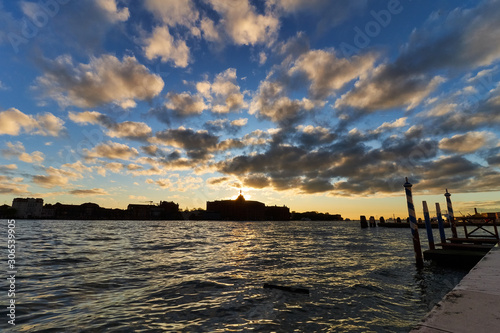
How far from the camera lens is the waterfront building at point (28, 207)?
173 meters

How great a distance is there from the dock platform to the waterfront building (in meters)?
232

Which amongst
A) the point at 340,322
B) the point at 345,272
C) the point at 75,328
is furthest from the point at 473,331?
the point at 345,272

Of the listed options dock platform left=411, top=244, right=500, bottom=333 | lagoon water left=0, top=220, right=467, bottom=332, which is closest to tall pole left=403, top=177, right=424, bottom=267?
lagoon water left=0, top=220, right=467, bottom=332

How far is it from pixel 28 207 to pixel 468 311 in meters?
237

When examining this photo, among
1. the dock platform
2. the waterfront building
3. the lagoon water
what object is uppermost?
the waterfront building

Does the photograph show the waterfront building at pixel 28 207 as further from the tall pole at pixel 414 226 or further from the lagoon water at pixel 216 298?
the tall pole at pixel 414 226

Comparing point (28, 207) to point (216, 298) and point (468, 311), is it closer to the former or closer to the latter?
point (216, 298)

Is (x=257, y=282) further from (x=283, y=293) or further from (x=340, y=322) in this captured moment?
(x=340, y=322)

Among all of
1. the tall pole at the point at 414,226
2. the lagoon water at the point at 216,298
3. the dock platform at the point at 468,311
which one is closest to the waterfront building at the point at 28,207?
the lagoon water at the point at 216,298

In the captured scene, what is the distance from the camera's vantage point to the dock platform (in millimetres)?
3242

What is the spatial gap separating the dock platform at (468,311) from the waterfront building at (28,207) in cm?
23183

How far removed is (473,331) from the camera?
3.15 metres

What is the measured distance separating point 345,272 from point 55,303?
13640mm

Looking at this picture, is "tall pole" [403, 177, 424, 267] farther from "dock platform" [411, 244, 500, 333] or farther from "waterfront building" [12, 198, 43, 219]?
"waterfront building" [12, 198, 43, 219]
